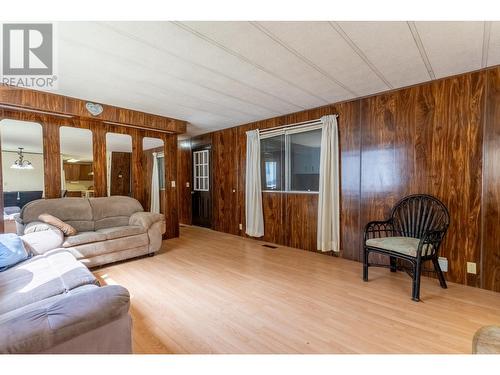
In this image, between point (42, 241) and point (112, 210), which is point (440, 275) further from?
point (112, 210)

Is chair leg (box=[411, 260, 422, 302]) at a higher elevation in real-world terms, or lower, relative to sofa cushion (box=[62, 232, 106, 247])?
lower

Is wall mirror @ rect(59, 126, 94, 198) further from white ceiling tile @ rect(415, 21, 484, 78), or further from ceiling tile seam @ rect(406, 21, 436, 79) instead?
white ceiling tile @ rect(415, 21, 484, 78)

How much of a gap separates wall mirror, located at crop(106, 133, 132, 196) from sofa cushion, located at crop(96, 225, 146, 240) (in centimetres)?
96

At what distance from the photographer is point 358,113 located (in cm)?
326

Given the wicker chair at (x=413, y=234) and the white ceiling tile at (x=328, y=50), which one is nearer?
the white ceiling tile at (x=328, y=50)

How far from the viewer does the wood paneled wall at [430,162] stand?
93.0 inches

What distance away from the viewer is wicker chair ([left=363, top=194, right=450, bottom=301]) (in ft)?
7.32

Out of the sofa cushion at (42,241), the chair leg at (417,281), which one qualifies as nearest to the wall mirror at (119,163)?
the sofa cushion at (42,241)

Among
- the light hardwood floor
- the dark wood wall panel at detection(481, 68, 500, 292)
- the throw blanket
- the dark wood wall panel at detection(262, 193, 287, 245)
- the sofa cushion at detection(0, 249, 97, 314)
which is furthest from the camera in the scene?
the dark wood wall panel at detection(262, 193, 287, 245)

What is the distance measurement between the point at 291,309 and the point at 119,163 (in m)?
3.67

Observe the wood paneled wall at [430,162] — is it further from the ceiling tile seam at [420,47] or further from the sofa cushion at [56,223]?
the sofa cushion at [56,223]

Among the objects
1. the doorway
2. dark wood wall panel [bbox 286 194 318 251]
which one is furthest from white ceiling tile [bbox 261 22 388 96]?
the doorway

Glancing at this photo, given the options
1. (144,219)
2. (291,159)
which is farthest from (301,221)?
(144,219)

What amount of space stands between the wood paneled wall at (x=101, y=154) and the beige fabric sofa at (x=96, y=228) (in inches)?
12.3
